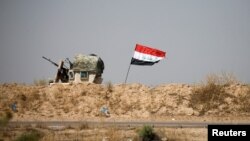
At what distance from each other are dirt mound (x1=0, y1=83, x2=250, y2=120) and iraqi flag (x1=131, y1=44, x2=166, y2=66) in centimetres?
345

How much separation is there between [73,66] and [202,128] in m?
29.3

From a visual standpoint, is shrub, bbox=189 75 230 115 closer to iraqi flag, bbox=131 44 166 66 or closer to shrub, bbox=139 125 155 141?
iraqi flag, bbox=131 44 166 66

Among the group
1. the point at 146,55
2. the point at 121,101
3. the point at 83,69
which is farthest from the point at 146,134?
the point at 83,69

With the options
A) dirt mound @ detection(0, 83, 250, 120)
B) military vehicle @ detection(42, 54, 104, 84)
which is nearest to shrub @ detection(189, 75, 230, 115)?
dirt mound @ detection(0, 83, 250, 120)

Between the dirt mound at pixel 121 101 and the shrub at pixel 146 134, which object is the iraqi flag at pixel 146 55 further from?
the shrub at pixel 146 134

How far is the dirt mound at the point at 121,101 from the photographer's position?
36.1 meters

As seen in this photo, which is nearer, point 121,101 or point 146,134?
point 146,134

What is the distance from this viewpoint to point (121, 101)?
A: 3869 cm

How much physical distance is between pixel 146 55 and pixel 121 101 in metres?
7.22

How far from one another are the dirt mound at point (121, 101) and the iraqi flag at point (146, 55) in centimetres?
345

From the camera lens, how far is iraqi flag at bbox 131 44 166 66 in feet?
141

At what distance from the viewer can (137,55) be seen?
43.2m

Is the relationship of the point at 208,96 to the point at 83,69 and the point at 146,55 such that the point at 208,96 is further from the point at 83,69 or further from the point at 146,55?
the point at 83,69

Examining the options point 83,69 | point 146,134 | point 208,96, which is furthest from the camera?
point 83,69
